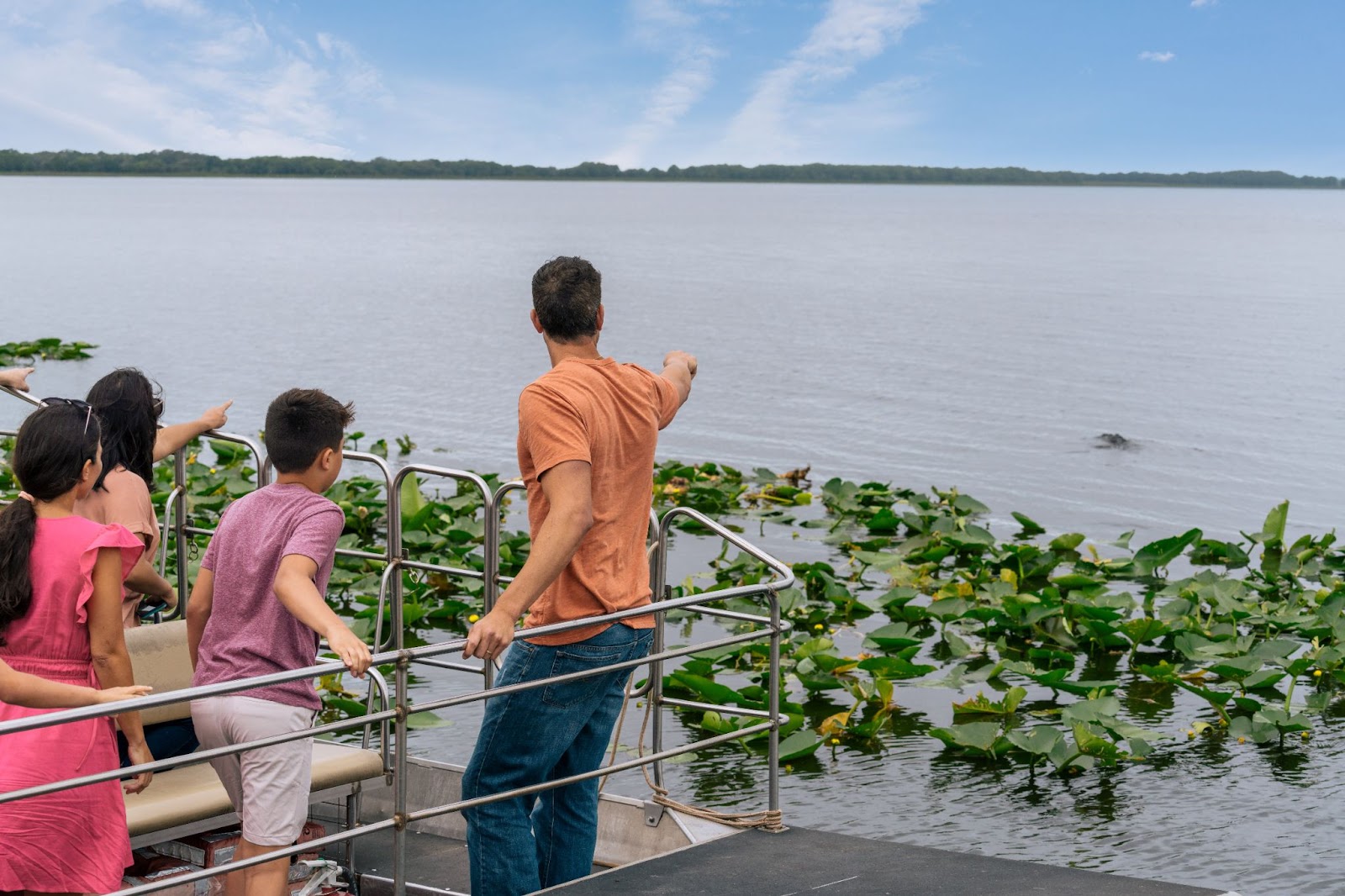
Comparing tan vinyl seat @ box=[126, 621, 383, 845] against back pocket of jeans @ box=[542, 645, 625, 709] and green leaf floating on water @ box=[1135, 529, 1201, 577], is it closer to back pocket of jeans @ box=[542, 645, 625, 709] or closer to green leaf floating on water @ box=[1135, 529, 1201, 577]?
back pocket of jeans @ box=[542, 645, 625, 709]

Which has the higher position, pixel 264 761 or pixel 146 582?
pixel 146 582

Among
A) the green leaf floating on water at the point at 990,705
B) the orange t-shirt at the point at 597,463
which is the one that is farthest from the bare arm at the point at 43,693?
the green leaf floating on water at the point at 990,705

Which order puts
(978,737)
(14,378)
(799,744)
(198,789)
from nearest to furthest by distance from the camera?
(198,789) → (14,378) → (799,744) → (978,737)

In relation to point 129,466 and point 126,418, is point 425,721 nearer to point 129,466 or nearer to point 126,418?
point 129,466

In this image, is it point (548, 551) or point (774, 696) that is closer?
point (548, 551)

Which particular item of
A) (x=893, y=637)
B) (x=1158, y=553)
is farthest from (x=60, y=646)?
(x=1158, y=553)

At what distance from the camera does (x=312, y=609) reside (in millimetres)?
3578

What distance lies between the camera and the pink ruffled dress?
11.5ft

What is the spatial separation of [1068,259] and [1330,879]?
76429 millimetres

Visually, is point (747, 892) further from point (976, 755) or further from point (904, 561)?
point (904, 561)

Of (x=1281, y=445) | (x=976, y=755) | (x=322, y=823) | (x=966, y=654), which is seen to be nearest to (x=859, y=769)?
(x=976, y=755)

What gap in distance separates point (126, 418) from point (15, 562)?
1153 mm

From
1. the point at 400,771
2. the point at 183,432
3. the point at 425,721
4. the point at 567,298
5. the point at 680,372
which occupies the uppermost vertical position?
the point at 567,298

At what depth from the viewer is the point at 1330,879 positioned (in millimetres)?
6562
